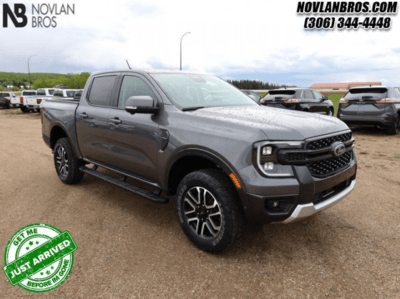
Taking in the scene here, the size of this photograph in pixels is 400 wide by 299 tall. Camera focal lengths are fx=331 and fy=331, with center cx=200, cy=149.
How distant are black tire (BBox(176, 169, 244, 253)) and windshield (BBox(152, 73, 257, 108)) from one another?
0.93 meters

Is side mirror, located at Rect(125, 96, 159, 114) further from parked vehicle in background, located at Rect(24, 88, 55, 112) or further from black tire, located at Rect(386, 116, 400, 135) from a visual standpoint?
parked vehicle in background, located at Rect(24, 88, 55, 112)

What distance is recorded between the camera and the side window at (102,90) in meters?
4.54

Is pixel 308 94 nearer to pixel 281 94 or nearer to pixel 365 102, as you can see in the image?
pixel 281 94

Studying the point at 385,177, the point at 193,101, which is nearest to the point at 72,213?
the point at 193,101

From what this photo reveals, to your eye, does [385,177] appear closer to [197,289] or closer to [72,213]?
[197,289]

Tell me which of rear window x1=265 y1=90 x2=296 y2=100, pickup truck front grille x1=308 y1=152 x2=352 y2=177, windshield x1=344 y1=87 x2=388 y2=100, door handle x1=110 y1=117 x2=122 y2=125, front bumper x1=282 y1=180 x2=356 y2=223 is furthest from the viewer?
rear window x1=265 y1=90 x2=296 y2=100

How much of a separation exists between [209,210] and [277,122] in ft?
3.50

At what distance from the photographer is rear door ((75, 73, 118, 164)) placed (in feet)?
14.7

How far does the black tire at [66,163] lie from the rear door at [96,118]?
15.7 inches

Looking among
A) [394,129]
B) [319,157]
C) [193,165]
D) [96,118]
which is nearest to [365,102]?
[394,129]

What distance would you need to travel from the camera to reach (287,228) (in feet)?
12.7

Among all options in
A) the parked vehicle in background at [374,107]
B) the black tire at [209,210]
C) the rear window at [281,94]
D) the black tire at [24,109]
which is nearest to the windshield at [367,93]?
the parked vehicle in background at [374,107]

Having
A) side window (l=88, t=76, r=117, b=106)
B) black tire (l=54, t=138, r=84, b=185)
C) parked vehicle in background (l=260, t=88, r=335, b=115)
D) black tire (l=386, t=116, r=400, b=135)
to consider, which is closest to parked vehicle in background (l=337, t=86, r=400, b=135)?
black tire (l=386, t=116, r=400, b=135)

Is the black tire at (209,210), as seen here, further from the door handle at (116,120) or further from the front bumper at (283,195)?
the door handle at (116,120)
